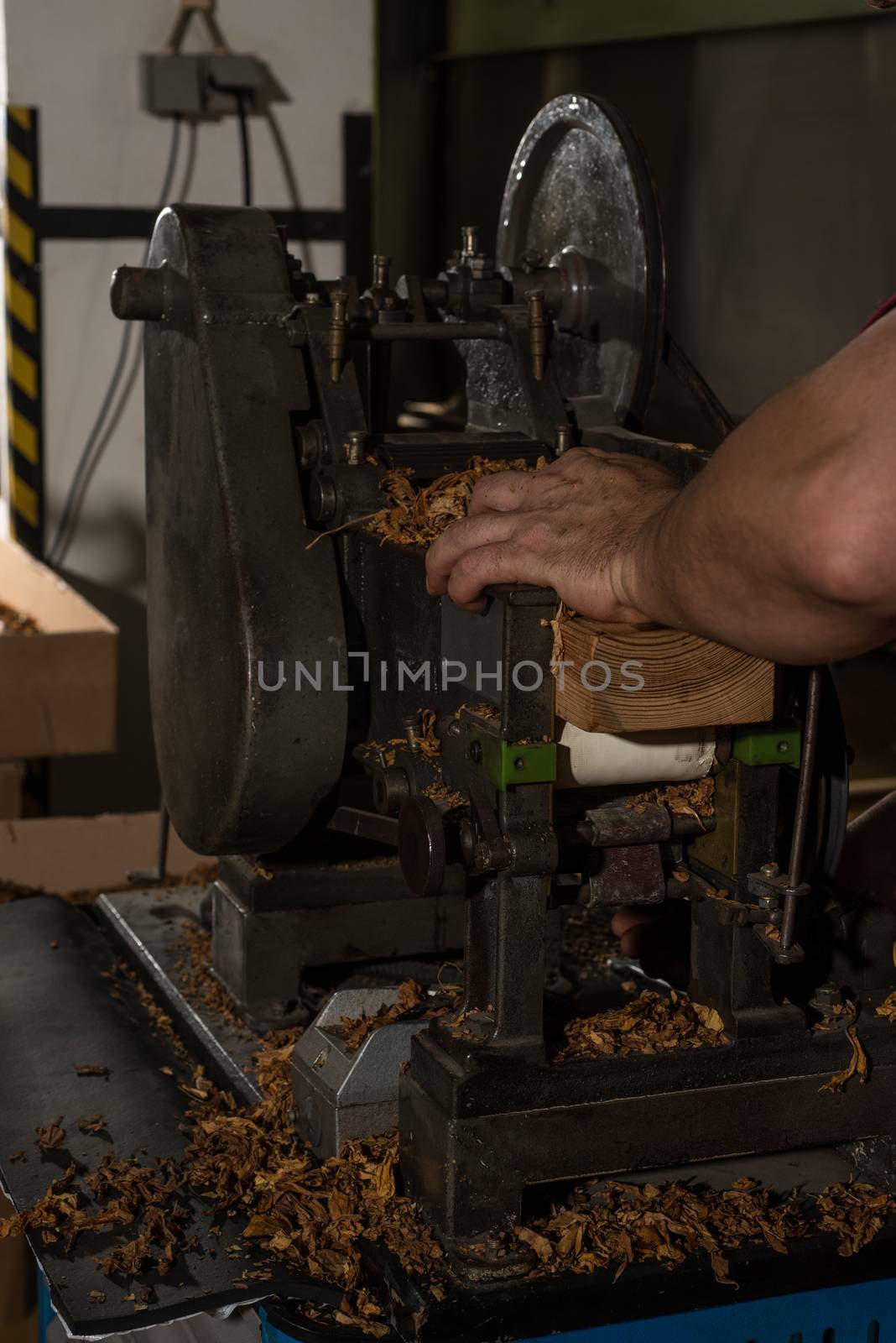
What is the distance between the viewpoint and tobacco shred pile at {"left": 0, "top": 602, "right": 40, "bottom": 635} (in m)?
2.71

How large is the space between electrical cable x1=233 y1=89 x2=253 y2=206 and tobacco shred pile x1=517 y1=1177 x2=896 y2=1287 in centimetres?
243

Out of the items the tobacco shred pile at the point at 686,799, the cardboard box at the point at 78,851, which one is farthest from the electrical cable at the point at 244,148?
the tobacco shred pile at the point at 686,799

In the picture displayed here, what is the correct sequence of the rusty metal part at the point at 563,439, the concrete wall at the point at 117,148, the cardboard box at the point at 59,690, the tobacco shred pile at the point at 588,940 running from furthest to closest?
the concrete wall at the point at 117,148
the cardboard box at the point at 59,690
the tobacco shred pile at the point at 588,940
the rusty metal part at the point at 563,439

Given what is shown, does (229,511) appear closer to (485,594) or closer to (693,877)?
(485,594)

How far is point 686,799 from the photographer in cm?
118

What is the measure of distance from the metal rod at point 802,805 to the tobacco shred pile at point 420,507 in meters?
0.31

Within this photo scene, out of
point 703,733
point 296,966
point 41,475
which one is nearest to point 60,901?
point 296,966

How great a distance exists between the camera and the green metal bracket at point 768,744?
1.13 metres

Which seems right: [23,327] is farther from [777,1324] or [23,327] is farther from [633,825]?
[777,1324]

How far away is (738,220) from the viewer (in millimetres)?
2594

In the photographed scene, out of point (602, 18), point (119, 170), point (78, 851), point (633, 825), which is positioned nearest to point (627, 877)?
point (633, 825)

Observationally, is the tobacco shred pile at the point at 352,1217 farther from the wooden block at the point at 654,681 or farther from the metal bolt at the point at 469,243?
the metal bolt at the point at 469,243

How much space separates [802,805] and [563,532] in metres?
0.25

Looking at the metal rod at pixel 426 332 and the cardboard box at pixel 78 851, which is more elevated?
the metal rod at pixel 426 332
